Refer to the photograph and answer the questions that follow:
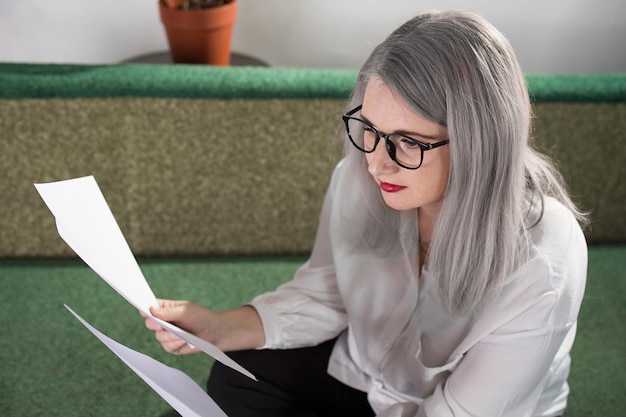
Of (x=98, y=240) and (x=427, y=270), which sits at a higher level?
(x=98, y=240)

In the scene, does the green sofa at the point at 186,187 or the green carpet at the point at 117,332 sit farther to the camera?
the green sofa at the point at 186,187

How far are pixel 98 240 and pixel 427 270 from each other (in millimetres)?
502

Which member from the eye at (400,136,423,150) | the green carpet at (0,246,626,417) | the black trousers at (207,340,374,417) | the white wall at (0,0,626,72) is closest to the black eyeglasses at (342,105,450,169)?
the eye at (400,136,423,150)

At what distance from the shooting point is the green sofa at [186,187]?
1.72 m

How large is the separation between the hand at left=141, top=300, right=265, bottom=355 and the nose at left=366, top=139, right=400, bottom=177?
370 millimetres

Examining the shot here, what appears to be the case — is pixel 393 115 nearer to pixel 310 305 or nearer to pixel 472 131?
pixel 472 131

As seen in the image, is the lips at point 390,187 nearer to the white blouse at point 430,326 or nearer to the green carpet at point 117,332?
the white blouse at point 430,326

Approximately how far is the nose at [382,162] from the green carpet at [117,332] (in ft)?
2.42

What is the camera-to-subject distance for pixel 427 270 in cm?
129

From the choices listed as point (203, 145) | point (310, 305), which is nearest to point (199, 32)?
point (203, 145)

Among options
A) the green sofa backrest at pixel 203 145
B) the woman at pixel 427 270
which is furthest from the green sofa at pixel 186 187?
the woman at pixel 427 270

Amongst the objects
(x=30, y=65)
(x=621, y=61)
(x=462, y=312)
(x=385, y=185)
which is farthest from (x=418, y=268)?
(x=621, y=61)

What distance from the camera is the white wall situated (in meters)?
2.33

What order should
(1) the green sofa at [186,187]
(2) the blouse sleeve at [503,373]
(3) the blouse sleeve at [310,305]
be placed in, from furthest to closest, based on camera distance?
(1) the green sofa at [186,187]
(3) the blouse sleeve at [310,305]
(2) the blouse sleeve at [503,373]
